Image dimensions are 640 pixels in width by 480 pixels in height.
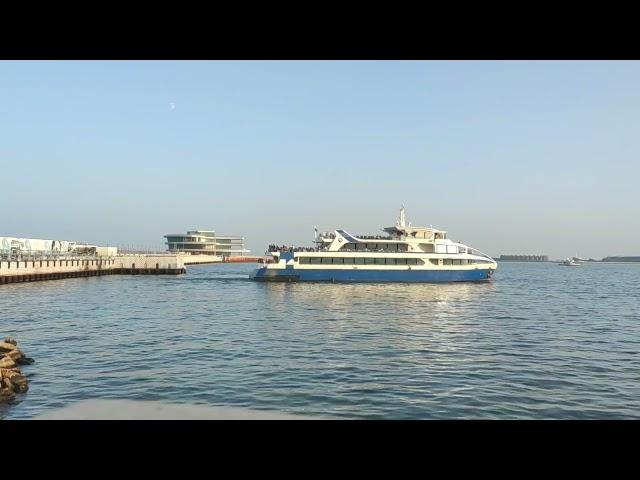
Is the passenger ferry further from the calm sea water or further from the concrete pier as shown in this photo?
the concrete pier

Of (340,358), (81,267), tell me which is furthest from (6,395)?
(81,267)

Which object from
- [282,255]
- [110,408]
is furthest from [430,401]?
[282,255]

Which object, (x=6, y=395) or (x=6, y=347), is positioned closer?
(x=6, y=395)

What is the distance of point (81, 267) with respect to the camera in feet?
259

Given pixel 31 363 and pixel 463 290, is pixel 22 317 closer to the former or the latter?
pixel 31 363

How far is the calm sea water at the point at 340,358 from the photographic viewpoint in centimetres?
1348

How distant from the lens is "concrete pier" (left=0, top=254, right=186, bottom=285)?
5922 centimetres

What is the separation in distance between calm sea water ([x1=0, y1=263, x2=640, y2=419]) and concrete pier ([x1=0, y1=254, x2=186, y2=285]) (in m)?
22.9

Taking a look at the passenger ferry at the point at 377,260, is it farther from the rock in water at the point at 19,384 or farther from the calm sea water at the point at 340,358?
Answer: the rock in water at the point at 19,384

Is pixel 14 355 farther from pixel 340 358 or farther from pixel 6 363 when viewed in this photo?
pixel 340 358

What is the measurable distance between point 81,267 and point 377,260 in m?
49.5

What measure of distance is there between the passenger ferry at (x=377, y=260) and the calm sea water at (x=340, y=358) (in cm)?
2143

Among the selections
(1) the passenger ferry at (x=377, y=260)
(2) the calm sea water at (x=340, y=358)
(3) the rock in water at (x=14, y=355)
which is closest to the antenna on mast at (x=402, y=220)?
(1) the passenger ferry at (x=377, y=260)
